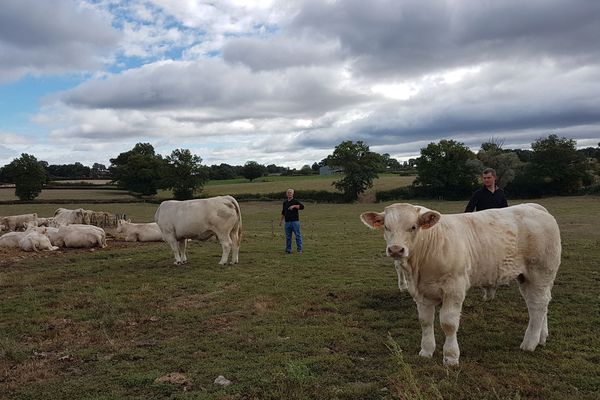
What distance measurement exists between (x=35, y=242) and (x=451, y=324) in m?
15.7

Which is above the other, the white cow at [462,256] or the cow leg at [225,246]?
the white cow at [462,256]

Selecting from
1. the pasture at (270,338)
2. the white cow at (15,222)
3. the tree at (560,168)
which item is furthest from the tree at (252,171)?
the pasture at (270,338)

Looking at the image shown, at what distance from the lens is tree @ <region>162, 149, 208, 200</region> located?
66.1 metres

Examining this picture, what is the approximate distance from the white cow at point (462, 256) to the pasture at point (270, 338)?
50 cm

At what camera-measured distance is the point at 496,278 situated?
6176 millimetres

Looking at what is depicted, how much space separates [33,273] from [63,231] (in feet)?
18.1

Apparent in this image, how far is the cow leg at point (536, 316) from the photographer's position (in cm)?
619

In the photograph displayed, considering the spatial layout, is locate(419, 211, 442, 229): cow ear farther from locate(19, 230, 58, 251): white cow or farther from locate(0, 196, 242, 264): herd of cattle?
locate(19, 230, 58, 251): white cow

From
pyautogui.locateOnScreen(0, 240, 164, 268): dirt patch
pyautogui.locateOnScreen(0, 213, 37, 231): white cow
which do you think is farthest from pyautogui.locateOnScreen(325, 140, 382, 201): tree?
pyautogui.locateOnScreen(0, 240, 164, 268): dirt patch

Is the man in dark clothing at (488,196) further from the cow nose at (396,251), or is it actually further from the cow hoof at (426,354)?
the cow nose at (396,251)

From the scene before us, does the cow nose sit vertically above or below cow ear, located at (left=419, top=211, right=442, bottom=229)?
below

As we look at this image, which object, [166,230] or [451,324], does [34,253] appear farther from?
[451,324]

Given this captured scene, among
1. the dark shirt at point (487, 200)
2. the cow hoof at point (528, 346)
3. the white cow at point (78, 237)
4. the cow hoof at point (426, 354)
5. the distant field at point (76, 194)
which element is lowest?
the cow hoof at point (528, 346)

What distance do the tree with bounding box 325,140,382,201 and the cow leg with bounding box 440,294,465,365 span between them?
56.1 m
